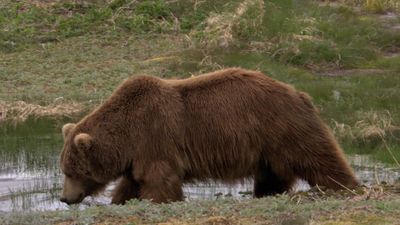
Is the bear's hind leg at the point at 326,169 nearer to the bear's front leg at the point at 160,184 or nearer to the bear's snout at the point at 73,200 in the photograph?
the bear's front leg at the point at 160,184

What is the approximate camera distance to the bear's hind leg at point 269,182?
10180mm

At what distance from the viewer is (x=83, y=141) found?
386 inches

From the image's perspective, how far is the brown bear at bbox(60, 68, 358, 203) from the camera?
9945 mm

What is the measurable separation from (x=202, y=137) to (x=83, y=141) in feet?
3.91

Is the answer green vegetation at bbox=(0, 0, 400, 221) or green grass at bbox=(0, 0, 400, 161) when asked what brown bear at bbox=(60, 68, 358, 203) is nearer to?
green vegetation at bbox=(0, 0, 400, 221)

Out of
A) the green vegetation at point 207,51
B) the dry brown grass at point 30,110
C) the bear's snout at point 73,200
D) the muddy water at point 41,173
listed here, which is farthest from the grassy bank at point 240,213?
the dry brown grass at point 30,110

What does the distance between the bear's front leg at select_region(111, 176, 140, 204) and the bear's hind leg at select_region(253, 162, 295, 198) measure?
1246 mm

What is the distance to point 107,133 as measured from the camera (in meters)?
10.0

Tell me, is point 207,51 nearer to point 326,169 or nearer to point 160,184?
point 326,169

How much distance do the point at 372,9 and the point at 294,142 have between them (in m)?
12.4

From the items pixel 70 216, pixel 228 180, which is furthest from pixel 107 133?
pixel 70 216

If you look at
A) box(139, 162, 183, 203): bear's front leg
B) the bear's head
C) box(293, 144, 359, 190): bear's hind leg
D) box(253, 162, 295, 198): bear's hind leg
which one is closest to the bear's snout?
the bear's head

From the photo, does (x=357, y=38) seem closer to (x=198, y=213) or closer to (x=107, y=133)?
(x=107, y=133)

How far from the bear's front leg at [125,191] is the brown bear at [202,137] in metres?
0.01
